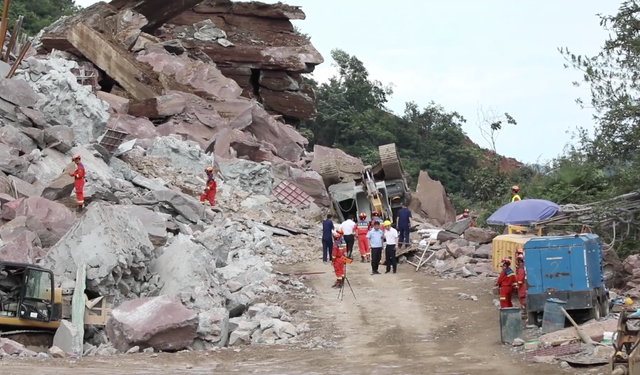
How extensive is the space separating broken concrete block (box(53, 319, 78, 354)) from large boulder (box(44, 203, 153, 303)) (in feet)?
3.91

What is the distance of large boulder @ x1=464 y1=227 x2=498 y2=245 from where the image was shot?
2186 centimetres

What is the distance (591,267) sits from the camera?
1473 cm

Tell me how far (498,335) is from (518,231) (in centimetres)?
425

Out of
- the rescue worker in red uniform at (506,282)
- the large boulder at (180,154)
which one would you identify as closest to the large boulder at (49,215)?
the rescue worker in red uniform at (506,282)

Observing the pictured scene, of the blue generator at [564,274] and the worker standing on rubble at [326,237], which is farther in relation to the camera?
the worker standing on rubble at [326,237]

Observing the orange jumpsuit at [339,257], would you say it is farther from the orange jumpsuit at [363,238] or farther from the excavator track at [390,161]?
the excavator track at [390,161]

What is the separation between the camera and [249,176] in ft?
96.6

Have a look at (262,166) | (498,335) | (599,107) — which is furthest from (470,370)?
(262,166)

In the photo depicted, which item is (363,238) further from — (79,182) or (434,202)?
(434,202)

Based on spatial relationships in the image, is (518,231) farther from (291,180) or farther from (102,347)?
(291,180)

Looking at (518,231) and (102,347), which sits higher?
(518,231)

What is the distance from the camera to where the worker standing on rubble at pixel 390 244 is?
20172 mm

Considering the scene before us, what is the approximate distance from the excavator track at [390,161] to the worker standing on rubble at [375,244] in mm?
6856

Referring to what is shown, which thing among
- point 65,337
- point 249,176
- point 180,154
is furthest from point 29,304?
point 249,176
